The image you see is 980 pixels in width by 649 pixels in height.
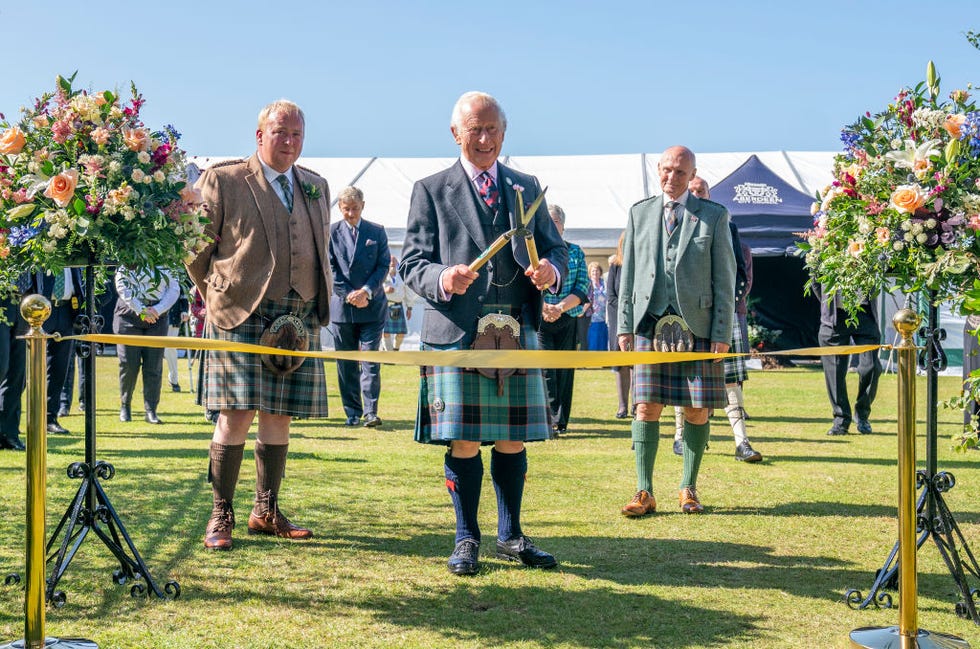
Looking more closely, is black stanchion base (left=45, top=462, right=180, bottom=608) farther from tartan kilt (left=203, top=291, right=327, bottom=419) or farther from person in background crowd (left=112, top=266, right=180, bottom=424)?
person in background crowd (left=112, top=266, right=180, bottom=424)

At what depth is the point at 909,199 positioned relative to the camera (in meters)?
3.98

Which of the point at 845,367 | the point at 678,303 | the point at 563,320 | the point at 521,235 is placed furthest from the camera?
the point at 845,367

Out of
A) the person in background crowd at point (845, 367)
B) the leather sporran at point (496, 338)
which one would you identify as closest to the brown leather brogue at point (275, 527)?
the leather sporran at point (496, 338)

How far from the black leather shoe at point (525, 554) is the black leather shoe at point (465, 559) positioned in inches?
6.8

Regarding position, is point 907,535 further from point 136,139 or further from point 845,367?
point 845,367

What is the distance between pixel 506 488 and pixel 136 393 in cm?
1037

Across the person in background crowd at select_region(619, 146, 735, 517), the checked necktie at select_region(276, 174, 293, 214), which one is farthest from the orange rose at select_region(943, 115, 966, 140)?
the checked necktie at select_region(276, 174, 293, 214)

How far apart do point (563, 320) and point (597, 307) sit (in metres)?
8.22

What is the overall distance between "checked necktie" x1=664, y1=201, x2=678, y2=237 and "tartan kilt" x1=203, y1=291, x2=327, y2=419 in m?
2.12

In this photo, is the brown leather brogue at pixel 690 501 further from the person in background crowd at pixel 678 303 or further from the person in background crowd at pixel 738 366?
A: the person in background crowd at pixel 738 366

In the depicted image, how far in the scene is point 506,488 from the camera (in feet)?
15.2

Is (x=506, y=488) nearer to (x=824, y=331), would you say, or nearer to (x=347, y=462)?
(x=347, y=462)

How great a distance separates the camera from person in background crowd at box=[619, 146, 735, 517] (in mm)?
5730

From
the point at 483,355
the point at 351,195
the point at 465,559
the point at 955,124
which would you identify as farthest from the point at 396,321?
the point at 955,124
